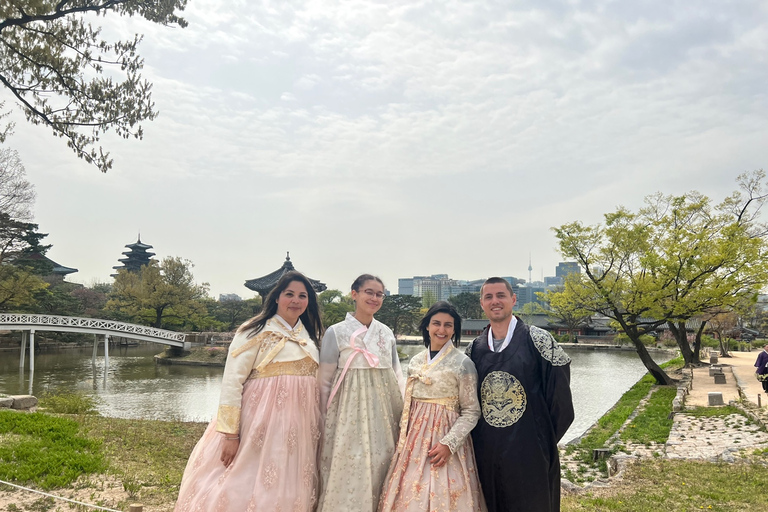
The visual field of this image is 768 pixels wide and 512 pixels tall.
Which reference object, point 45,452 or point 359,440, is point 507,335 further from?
point 45,452

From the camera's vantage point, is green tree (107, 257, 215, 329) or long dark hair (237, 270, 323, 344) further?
green tree (107, 257, 215, 329)

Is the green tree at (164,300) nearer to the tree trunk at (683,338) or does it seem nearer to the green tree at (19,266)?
the green tree at (19,266)

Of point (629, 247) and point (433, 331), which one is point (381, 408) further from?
point (629, 247)

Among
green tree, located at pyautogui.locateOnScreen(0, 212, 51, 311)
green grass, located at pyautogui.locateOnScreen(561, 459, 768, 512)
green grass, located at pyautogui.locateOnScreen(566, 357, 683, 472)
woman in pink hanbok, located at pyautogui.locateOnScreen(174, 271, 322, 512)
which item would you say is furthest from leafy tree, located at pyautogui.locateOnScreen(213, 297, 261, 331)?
woman in pink hanbok, located at pyautogui.locateOnScreen(174, 271, 322, 512)

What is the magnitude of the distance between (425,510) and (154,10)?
205 inches

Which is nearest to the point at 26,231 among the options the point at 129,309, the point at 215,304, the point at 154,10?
the point at 129,309

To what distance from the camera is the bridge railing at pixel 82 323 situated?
18281 millimetres

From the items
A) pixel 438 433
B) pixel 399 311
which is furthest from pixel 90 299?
pixel 438 433

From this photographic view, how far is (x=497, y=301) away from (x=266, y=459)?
1.46m

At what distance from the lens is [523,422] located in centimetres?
251

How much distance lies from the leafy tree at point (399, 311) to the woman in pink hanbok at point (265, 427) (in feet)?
115

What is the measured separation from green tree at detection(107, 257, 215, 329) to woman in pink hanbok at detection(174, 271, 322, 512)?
26723mm

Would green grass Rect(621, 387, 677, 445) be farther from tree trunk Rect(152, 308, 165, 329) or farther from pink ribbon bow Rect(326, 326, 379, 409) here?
tree trunk Rect(152, 308, 165, 329)

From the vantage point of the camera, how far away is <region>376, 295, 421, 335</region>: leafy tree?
1503 inches
